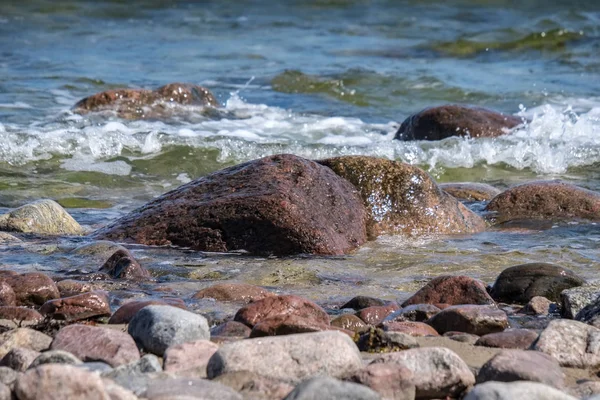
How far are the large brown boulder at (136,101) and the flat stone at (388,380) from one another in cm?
798

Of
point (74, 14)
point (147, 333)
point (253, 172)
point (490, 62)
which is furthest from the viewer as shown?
point (74, 14)

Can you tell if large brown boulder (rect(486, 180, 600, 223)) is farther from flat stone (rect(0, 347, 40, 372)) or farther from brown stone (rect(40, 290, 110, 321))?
flat stone (rect(0, 347, 40, 372))

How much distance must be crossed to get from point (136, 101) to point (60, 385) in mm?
8654

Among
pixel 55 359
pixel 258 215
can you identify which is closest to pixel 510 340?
pixel 55 359

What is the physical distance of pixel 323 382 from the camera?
7.81 ft

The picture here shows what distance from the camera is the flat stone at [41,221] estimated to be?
18.2 ft

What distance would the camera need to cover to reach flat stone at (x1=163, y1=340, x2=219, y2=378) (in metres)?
2.82

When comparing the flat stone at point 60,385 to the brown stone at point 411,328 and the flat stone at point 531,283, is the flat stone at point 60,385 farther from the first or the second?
the flat stone at point 531,283

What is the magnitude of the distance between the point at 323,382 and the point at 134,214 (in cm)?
348

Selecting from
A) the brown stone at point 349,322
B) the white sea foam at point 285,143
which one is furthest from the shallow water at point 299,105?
the brown stone at point 349,322

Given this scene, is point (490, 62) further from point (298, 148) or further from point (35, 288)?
point (35, 288)

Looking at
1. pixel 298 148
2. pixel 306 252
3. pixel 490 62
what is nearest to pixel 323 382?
pixel 306 252

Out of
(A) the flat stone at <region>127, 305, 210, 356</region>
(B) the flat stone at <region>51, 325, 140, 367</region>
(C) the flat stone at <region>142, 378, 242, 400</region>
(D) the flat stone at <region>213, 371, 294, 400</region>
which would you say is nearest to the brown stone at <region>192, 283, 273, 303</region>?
(A) the flat stone at <region>127, 305, 210, 356</region>

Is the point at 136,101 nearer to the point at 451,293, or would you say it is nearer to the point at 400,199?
the point at 400,199
